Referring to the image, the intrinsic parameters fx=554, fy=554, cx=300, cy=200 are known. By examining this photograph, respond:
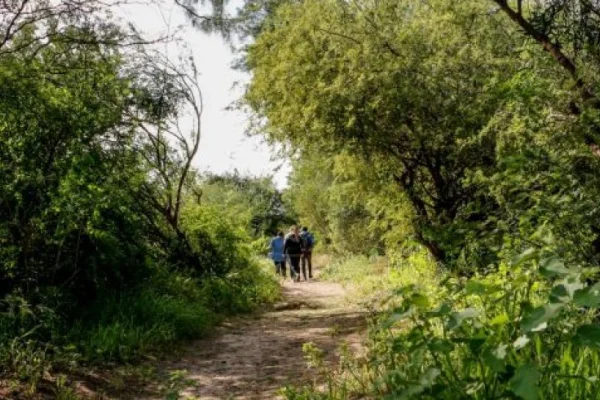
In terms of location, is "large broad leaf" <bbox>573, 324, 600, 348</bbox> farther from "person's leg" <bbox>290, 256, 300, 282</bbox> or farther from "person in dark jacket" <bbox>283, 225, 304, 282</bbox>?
"person's leg" <bbox>290, 256, 300, 282</bbox>

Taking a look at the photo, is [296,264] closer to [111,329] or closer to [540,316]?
[111,329]

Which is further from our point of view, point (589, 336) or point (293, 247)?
point (293, 247)

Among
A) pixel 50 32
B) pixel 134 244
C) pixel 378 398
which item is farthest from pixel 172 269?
pixel 378 398

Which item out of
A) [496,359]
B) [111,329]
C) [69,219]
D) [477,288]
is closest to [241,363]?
[111,329]

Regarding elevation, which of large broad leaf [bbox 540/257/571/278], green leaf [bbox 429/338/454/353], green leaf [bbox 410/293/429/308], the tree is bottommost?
green leaf [bbox 429/338/454/353]

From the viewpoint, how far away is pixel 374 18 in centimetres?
1001

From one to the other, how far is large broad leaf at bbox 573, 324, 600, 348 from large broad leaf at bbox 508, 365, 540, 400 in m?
0.19

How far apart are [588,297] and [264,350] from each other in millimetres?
5969

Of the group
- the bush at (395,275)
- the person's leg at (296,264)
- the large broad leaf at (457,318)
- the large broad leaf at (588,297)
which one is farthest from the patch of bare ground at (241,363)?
the person's leg at (296,264)

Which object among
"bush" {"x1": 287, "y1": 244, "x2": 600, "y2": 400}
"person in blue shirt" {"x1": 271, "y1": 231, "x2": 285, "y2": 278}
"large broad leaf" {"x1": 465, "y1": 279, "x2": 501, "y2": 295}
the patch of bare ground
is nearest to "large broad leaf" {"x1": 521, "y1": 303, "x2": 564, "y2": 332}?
"bush" {"x1": 287, "y1": 244, "x2": 600, "y2": 400}

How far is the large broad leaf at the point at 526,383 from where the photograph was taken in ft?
6.16

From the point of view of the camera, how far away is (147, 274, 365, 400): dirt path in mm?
5609

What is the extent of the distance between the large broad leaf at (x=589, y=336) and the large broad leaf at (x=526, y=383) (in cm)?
19

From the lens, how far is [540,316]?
1.92m
